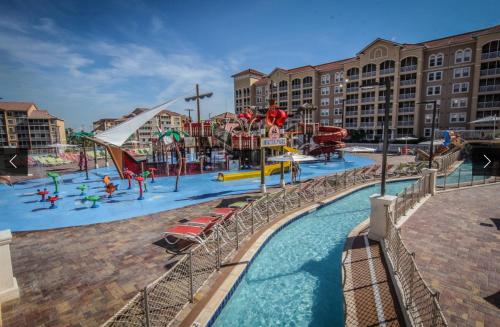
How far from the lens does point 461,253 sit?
7078 mm

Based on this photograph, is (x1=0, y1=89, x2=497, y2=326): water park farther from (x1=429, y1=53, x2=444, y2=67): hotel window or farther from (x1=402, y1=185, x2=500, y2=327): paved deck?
(x1=429, y1=53, x2=444, y2=67): hotel window

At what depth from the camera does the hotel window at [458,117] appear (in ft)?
150

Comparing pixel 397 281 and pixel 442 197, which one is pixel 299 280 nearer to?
pixel 397 281

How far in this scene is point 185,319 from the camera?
Answer: 16.6 ft

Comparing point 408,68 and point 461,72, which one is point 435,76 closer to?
point 461,72

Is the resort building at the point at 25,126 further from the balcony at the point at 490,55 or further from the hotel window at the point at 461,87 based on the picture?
the balcony at the point at 490,55

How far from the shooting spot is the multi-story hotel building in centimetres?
4288

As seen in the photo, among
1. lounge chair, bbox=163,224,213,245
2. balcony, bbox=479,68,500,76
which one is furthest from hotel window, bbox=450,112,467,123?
lounge chair, bbox=163,224,213,245

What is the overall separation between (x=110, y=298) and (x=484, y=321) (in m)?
7.55

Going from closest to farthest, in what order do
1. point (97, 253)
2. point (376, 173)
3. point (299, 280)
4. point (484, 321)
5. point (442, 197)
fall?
point (484, 321), point (299, 280), point (97, 253), point (442, 197), point (376, 173)

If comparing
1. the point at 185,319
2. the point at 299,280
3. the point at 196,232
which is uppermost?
the point at 196,232

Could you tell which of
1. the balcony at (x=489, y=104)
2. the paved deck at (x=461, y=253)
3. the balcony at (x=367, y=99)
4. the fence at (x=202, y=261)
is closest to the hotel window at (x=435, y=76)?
the balcony at (x=489, y=104)

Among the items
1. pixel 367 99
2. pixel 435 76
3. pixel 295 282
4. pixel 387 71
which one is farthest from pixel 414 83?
pixel 295 282

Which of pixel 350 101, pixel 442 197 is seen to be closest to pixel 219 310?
pixel 442 197
